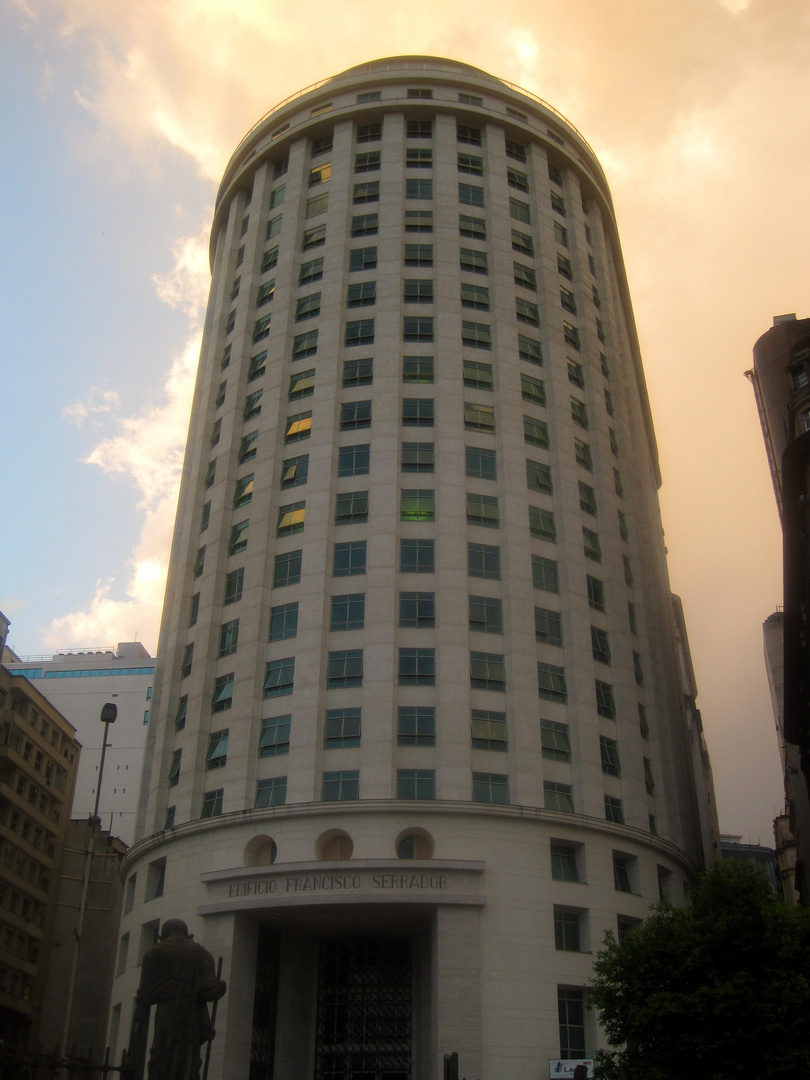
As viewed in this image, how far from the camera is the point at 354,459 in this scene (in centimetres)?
5522

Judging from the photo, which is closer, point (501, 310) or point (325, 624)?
point (325, 624)

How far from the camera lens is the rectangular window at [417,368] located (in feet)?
189

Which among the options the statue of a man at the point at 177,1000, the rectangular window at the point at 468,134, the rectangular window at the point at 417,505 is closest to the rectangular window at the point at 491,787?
the rectangular window at the point at 417,505

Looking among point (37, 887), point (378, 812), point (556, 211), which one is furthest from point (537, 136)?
point (37, 887)

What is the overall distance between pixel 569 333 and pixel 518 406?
982 centimetres

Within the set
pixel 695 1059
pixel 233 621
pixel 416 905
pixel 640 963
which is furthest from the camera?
pixel 233 621

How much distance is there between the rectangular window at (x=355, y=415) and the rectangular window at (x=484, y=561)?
943cm

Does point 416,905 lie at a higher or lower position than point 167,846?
lower

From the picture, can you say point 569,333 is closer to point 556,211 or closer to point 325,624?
point 556,211

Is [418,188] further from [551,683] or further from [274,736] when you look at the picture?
[274,736]

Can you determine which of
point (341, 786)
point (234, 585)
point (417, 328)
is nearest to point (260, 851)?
point (341, 786)

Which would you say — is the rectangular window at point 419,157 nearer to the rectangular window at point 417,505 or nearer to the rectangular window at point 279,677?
the rectangular window at point 417,505

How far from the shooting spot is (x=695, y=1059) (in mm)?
32125

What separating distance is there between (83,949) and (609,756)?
46248 millimetres
